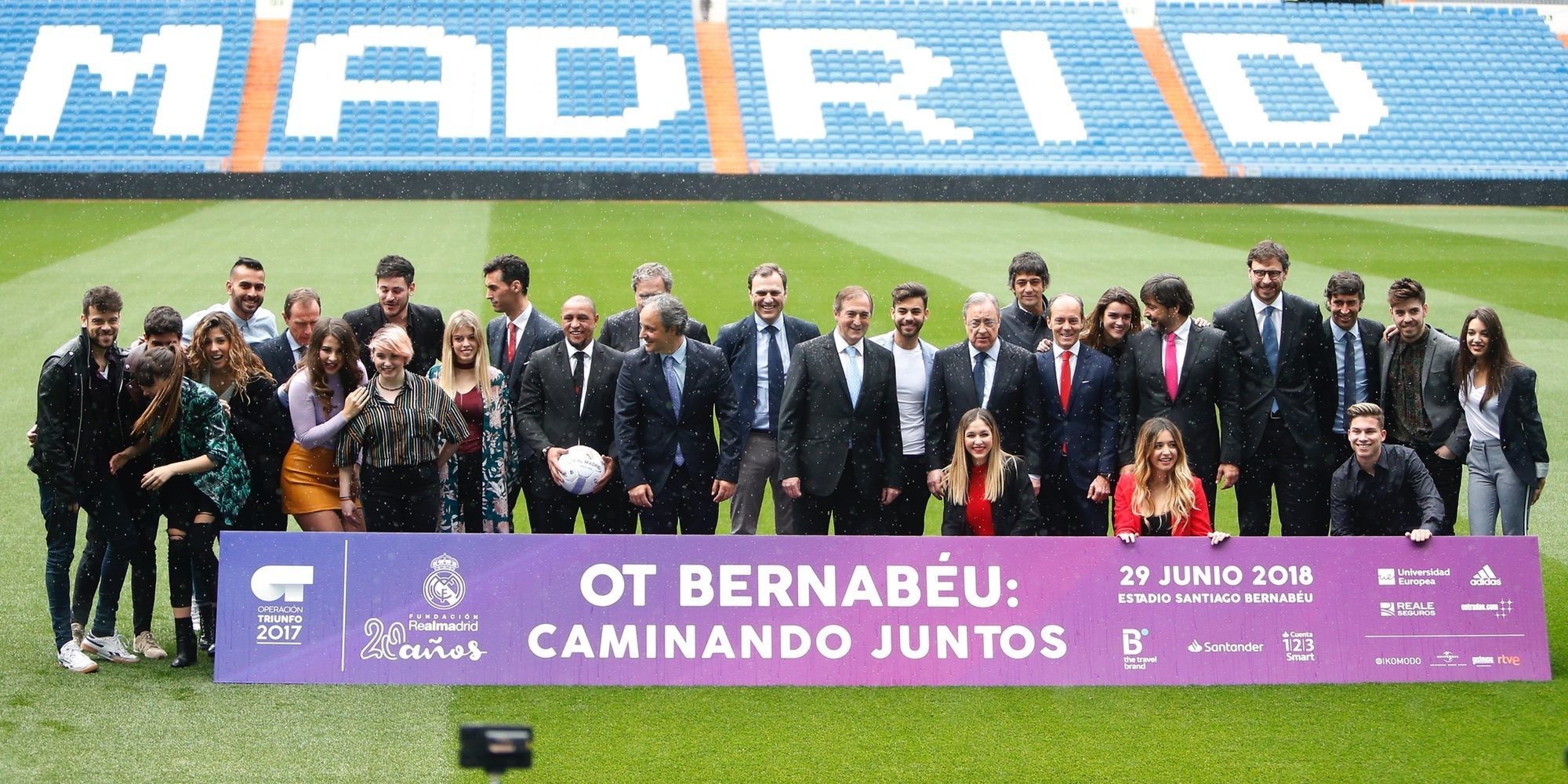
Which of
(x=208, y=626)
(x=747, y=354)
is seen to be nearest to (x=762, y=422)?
(x=747, y=354)

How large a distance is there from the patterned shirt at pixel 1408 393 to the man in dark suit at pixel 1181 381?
2.84 ft

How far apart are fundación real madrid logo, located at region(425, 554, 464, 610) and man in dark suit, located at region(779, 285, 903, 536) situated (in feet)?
5.83

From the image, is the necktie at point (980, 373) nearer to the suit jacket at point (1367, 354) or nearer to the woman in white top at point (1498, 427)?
the suit jacket at point (1367, 354)

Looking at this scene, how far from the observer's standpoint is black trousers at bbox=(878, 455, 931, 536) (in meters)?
7.96

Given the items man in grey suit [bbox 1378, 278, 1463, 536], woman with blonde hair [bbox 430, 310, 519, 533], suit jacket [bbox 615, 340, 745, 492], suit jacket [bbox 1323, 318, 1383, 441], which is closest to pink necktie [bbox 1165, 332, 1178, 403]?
suit jacket [bbox 1323, 318, 1383, 441]

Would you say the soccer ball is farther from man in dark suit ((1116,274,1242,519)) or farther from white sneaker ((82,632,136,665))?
man in dark suit ((1116,274,1242,519))

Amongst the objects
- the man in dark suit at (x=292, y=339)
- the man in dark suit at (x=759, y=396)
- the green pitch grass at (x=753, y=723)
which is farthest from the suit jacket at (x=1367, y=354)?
the man in dark suit at (x=292, y=339)

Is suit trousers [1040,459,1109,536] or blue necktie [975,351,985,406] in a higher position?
blue necktie [975,351,985,406]

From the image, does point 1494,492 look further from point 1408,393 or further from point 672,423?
point 672,423

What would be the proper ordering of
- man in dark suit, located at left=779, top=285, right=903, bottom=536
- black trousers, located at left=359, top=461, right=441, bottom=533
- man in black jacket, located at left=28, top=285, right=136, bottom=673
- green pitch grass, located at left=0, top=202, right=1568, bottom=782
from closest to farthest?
green pitch grass, located at left=0, top=202, right=1568, bottom=782 < man in black jacket, located at left=28, top=285, right=136, bottom=673 < black trousers, located at left=359, top=461, right=441, bottom=533 < man in dark suit, located at left=779, top=285, right=903, bottom=536

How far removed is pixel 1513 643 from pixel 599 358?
4.71 meters

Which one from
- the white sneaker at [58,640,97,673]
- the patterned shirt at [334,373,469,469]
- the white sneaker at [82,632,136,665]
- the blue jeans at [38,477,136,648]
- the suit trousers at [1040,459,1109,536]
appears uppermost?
the patterned shirt at [334,373,469,469]

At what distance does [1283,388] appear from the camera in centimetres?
811

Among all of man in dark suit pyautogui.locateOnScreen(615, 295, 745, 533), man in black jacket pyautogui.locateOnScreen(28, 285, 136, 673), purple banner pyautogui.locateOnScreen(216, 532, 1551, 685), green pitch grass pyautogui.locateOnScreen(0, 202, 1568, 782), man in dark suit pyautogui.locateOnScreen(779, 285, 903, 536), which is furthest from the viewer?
man in dark suit pyautogui.locateOnScreen(779, 285, 903, 536)
